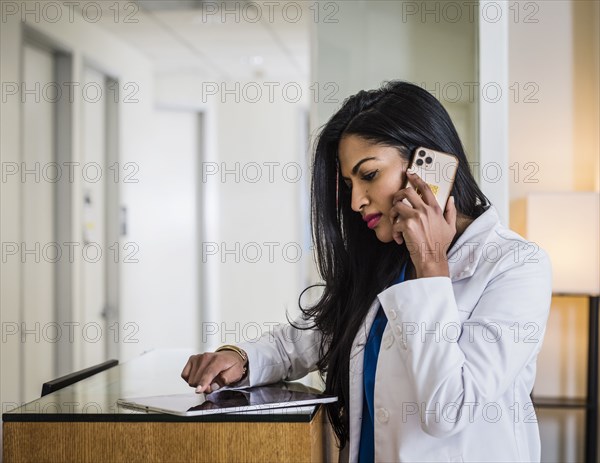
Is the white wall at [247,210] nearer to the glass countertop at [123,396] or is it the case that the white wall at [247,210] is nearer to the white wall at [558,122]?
the white wall at [558,122]

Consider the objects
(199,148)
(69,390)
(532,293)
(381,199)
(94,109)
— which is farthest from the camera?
(199,148)

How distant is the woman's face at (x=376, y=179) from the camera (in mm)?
1491

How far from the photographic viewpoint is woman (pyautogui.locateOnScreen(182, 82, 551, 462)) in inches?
51.1

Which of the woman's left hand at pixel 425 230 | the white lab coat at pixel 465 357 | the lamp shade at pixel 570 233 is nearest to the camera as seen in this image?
the white lab coat at pixel 465 357

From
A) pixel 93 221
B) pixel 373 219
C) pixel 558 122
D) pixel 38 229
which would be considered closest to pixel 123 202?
pixel 93 221

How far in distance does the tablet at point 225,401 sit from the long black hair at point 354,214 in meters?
0.13

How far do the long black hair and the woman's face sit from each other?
19 mm

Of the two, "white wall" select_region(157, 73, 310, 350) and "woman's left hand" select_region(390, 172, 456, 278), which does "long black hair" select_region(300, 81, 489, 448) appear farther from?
"white wall" select_region(157, 73, 310, 350)

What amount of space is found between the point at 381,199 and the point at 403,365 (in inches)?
12.8

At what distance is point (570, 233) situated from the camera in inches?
103

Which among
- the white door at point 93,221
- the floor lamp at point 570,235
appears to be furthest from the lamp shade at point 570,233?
the white door at point 93,221

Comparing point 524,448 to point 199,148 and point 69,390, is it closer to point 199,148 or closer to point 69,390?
point 69,390

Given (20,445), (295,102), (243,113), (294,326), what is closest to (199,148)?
(243,113)

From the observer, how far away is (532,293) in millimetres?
1341
